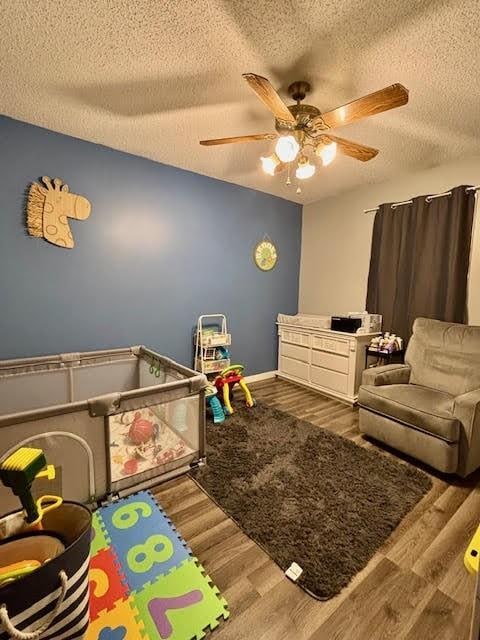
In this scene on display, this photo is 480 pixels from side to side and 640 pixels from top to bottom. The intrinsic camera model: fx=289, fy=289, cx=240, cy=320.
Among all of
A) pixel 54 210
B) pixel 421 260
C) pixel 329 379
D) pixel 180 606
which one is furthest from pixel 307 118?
pixel 329 379

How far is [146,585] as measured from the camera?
1225 millimetres

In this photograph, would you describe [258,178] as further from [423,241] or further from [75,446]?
[75,446]

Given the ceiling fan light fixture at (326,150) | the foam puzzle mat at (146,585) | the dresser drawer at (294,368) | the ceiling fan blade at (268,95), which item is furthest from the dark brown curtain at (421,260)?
the foam puzzle mat at (146,585)

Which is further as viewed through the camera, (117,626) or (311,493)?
(311,493)

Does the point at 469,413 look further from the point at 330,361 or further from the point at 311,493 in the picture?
Answer: the point at 330,361

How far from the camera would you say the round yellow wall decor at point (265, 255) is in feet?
12.5

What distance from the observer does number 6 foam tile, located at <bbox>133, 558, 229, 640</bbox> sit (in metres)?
1.07

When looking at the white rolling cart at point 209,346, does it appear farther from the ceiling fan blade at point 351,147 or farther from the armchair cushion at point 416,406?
the ceiling fan blade at point 351,147

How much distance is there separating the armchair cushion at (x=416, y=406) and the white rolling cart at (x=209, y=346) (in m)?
1.56

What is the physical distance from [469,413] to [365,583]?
1.24 m

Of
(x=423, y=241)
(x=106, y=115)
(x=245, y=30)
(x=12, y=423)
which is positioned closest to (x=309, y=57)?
(x=245, y=30)

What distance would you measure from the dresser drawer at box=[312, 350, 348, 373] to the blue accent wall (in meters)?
0.81

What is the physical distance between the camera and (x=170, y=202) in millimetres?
3049

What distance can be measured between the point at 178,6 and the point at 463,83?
1645 mm
